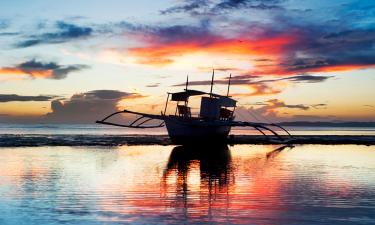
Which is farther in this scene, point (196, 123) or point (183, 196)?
point (196, 123)

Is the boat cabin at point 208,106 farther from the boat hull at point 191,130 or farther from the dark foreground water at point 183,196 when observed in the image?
the dark foreground water at point 183,196

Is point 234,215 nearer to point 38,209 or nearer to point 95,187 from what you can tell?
point 38,209

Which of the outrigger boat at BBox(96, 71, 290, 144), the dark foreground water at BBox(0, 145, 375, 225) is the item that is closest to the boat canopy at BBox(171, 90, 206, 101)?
the outrigger boat at BBox(96, 71, 290, 144)

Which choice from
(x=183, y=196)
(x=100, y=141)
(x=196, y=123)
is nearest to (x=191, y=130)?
(x=196, y=123)

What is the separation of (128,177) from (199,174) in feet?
11.6

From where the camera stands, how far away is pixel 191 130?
5316cm

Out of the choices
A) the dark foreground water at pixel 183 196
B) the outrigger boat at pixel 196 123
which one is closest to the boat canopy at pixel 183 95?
the outrigger boat at pixel 196 123

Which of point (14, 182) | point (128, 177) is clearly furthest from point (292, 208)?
point (14, 182)

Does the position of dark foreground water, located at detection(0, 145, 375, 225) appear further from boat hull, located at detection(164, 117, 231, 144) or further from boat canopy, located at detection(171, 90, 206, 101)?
boat canopy, located at detection(171, 90, 206, 101)

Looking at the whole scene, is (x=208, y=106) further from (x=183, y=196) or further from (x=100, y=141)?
(x=183, y=196)

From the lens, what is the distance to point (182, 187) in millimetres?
17094

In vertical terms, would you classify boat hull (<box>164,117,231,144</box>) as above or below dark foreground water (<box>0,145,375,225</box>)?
above

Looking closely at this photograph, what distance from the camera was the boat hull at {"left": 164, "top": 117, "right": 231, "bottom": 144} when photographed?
5316 centimetres

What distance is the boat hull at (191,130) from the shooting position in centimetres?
5316
